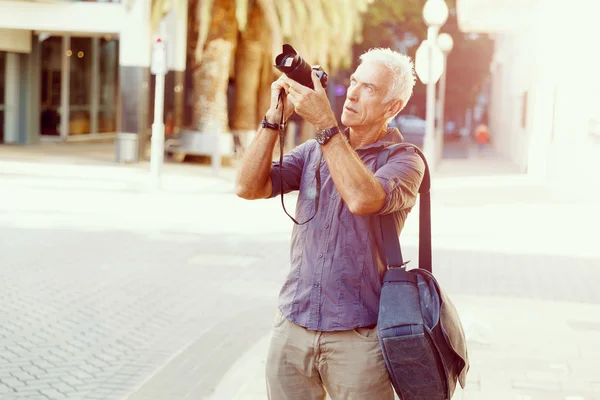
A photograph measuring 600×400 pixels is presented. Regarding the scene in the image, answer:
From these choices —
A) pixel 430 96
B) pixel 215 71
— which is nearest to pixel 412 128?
pixel 215 71

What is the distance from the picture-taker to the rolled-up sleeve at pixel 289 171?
3.44 m

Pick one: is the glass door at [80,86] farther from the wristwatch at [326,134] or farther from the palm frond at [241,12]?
the wristwatch at [326,134]

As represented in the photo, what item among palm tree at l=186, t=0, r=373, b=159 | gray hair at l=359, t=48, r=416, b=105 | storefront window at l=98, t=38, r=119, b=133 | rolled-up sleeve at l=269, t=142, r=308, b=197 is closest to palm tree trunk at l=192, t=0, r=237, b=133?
palm tree at l=186, t=0, r=373, b=159

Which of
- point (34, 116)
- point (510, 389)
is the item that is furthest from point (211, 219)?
point (34, 116)

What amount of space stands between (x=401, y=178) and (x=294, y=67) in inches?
18.8

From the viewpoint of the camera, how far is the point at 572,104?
72.0 feet

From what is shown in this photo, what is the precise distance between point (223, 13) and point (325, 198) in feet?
75.0

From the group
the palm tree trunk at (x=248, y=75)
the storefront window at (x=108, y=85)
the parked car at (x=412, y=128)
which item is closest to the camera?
the palm tree trunk at (x=248, y=75)

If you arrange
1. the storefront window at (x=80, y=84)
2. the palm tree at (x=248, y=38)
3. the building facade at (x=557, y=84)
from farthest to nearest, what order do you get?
1. the storefront window at (x=80, y=84)
2. the palm tree at (x=248, y=38)
3. the building facade at (x=557, y=84)

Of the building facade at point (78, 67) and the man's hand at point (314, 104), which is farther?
the building facade at point (78, 67)

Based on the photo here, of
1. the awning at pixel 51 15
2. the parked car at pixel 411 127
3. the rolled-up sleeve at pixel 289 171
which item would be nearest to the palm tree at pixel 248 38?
the awning at pixel 51 15

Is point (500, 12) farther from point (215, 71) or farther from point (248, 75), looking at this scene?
point (215, 71)

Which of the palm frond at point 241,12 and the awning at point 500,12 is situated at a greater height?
the awning at point 500,12

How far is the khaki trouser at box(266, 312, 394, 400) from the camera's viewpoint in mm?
3221
